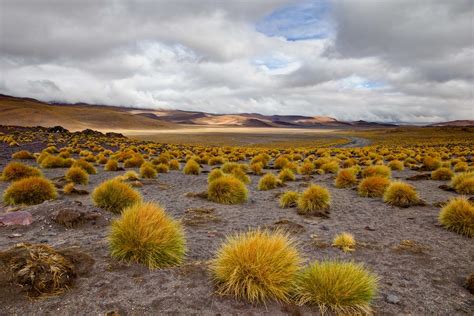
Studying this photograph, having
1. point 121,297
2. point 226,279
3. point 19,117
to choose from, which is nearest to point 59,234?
point 121,297

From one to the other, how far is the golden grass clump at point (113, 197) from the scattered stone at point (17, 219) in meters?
1.54

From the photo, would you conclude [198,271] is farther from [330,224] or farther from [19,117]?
[19,117]

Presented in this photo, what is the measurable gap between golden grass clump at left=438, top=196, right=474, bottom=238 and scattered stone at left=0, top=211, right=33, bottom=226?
8638 mm

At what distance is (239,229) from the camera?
24.6 ft

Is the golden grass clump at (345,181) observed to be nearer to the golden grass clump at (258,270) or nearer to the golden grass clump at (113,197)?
the golden grass clump at (113,197)

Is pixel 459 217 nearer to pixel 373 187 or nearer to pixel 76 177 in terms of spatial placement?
pixel 373 187

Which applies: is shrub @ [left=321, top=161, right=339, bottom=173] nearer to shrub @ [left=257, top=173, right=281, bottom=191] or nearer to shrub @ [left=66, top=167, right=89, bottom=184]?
shrub @ [left=257, top=173, right=281, bottom=191]

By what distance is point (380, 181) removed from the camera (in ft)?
38.2

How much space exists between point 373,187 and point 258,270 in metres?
8.52

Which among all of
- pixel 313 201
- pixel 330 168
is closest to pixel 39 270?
pixel 313 201

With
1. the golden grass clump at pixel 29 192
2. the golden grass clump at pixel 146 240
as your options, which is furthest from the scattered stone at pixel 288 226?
the golden grass clump at pixel 29 192

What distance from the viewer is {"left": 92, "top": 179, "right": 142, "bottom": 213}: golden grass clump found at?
7.91 meters

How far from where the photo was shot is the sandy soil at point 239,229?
151 inches

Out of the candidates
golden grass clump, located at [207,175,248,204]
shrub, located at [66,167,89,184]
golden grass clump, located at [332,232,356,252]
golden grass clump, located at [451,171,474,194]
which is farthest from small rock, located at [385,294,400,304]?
shrub, located at [66,167,89,184]
